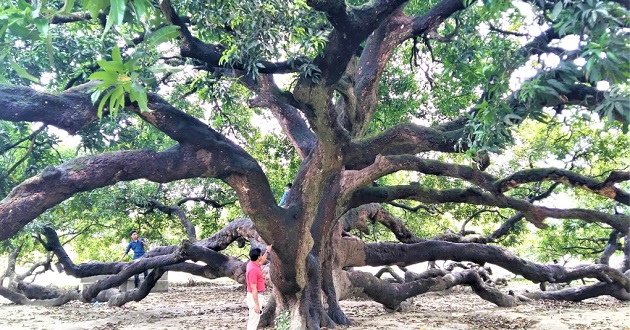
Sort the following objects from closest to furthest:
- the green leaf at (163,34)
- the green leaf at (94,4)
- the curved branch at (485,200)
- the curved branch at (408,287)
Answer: the green leaf at (94,4), the green leaf at (163,34), the curved branch at (485,200), the curved branch at (408,287)

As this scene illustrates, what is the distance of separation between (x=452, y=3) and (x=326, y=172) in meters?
2.82

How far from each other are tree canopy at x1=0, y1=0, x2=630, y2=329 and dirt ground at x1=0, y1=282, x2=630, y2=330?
53 cm

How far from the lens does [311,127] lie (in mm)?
5828

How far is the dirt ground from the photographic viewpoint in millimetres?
7879

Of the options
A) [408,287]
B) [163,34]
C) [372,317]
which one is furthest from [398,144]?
[163,34]

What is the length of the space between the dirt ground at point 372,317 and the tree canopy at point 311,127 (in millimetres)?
532

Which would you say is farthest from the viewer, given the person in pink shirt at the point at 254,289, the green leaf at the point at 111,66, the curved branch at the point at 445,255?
the curved branch at the point at 445,255

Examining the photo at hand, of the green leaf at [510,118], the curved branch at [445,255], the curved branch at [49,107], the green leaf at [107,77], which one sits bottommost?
the curved branch at [445,255]

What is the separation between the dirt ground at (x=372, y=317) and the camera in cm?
788

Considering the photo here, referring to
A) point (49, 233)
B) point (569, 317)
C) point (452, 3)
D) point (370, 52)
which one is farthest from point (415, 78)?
point (49, 233)

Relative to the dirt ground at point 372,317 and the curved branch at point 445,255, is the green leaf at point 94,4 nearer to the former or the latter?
the dirt ground at point 372,317

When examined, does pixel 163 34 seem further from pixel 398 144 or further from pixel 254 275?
pixel 398 144

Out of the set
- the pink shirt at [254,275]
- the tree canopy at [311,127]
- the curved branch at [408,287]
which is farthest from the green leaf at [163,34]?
the curved branch at [408,287]

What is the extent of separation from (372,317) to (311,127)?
469 cm
